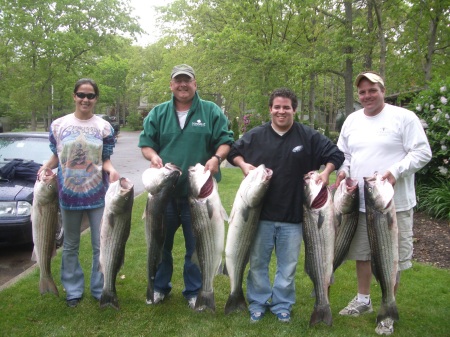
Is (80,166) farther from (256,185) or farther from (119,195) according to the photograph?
(256,185)

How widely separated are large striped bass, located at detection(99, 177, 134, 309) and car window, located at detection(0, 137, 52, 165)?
12.1 feet

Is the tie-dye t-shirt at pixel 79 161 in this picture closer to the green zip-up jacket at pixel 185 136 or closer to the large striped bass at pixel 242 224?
the green zip-up jacket at pixel 185 136

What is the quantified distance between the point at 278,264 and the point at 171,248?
1.17 m

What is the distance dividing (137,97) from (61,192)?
53.9 meters

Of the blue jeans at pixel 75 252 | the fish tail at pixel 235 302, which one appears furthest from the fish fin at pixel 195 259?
the blue jeans at pixel 75 252

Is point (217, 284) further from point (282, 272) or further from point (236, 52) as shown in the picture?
point (236, 52)

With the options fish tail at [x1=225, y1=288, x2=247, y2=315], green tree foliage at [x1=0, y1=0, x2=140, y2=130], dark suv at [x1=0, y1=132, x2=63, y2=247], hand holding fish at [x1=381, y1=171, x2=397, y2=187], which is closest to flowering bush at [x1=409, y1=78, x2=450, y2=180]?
hand holding fish at [x1=381, y1=171, x2=397, y2=187]

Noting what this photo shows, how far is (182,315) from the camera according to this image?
Result: 13.5 feet

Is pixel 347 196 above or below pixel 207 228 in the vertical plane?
above

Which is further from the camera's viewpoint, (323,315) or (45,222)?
(45,222)

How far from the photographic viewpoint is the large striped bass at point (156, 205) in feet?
12.1

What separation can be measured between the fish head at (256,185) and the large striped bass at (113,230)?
3.54ft

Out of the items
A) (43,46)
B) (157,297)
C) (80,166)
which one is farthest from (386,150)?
(43,46)

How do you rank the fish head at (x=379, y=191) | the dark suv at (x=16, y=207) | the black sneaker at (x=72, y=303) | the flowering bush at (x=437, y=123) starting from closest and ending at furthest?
1. the fish head at (x=379, y=191)
2. the black sneaker at (x=72, y=303)
3. the dark suv at (x=16, y=207)
4. the flowering bush at (x=437, y=123)
